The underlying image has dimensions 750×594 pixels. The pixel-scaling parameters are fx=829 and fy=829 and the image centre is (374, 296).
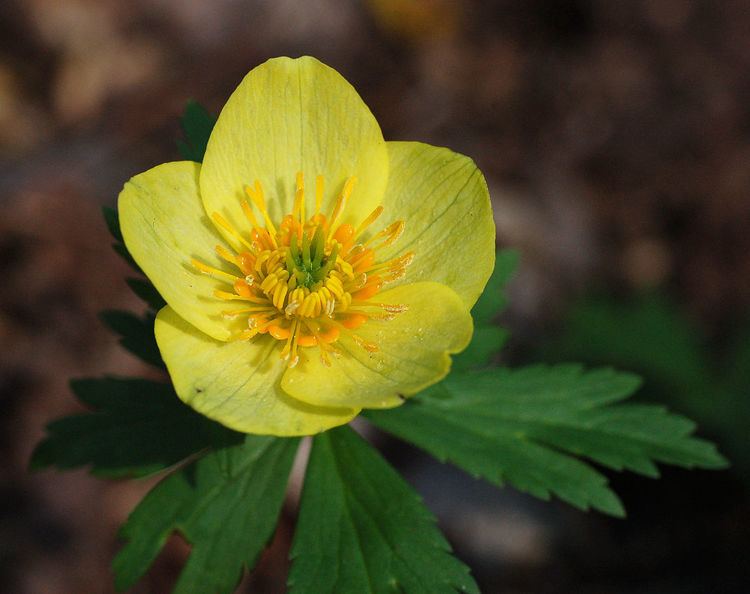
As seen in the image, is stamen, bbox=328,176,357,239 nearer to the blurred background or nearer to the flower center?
the flower center

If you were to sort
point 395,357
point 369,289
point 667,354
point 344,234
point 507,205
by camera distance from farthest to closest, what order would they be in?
point 507,205, point 667,354, point 344,234, point 369,289, point 395,357

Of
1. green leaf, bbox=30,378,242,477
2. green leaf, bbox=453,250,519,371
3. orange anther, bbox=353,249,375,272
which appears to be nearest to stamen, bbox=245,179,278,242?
orange anther, bbox=353,249,375,272

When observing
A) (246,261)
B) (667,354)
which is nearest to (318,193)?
(246,261)

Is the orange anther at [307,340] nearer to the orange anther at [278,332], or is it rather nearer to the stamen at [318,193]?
the orange anther at [278,332]

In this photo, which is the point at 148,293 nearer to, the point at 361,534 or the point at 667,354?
the point at 361,534

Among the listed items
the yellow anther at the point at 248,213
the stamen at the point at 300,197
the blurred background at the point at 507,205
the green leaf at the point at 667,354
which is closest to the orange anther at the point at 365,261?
the stamen at the point at 300,197

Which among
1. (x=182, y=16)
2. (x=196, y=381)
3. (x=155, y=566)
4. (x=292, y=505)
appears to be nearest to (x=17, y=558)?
(x=155, y=566)

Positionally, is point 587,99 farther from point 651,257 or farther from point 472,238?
point 472,238

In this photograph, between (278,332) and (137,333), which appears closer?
(278,332)
